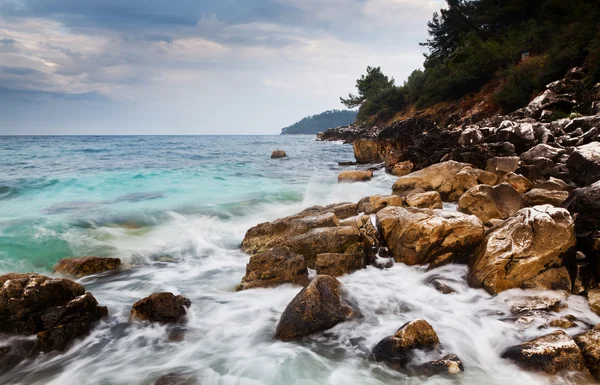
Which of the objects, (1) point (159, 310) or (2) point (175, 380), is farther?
(1) point (159, 310)

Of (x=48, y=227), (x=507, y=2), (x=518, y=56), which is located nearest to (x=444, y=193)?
(x=48, y=227)

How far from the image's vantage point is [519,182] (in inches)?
360

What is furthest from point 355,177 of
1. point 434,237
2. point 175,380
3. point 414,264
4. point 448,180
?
point 175,380

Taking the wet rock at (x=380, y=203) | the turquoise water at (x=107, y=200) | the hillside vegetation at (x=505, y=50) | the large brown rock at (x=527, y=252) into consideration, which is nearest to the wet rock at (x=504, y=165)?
the wet rock at (x=380, y=203)

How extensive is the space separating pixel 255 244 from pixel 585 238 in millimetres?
5709

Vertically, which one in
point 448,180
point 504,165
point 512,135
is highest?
point 512,135

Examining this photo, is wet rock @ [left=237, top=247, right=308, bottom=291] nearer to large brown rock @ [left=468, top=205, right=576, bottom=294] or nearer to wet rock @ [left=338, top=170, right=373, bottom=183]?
large brown rock @ [left=468, top=205, right=576, bottom=294]

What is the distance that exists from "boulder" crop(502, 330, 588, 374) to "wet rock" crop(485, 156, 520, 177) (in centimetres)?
735

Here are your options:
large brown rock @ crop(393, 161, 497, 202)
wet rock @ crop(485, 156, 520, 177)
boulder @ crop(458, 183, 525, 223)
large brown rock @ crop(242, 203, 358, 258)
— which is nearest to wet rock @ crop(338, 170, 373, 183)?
large brown rock @ crop(393, 161, 497, 202)

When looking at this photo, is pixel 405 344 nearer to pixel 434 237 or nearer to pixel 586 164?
pixel 434 237

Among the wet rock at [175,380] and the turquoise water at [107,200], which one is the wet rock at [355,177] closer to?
the turquoise water at [107,200]

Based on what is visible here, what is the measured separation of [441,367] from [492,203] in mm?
4634

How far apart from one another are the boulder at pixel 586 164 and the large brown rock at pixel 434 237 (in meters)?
3.73

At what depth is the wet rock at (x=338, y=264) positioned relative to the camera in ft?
18.9
